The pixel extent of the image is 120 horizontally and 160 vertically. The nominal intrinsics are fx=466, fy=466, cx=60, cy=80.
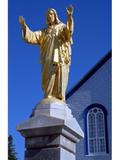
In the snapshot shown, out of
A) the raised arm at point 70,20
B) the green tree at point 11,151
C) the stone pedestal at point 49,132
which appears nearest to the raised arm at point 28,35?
the raised arm at point 70,20

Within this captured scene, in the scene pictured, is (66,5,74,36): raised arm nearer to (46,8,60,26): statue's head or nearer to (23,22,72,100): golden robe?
(23,22,72,100): golden robe

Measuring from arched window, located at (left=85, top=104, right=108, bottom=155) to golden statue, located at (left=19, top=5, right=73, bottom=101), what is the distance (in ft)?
56.7

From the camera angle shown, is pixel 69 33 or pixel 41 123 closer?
pixel 41 123

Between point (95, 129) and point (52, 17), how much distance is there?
698 inches

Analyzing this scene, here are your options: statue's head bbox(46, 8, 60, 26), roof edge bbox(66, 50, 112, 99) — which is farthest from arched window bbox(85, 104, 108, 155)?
statue's head bbox(46, 8, 60, 26)

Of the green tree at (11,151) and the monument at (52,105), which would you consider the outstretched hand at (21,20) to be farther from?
the green tree at (11,151)

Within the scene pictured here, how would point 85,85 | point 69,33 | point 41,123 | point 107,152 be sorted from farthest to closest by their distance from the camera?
1. point 85,85
2. point 107,152
3. point 69,33
4. point 41,123

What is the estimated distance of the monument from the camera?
24.4 feet

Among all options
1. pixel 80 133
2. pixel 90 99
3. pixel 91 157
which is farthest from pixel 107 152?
pixel 80 133

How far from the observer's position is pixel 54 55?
26.4ft

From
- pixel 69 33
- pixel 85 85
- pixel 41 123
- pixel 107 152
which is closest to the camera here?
pixel 41 123
